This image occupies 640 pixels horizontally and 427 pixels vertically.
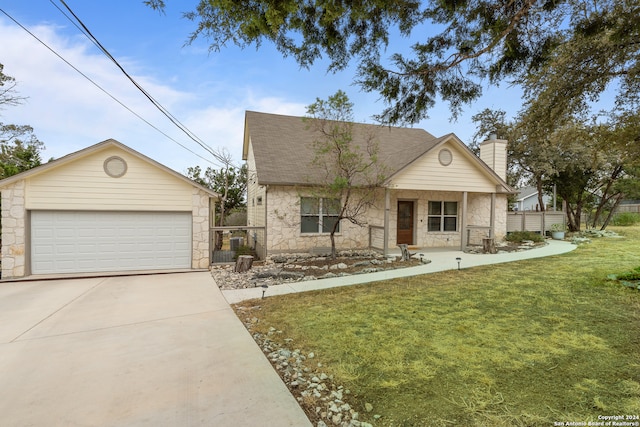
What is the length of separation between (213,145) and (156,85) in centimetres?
906

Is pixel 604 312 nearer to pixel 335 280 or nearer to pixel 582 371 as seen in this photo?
pixel 582 371

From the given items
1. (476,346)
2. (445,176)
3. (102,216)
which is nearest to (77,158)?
(102,216)

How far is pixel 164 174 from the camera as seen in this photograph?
9.30 metres

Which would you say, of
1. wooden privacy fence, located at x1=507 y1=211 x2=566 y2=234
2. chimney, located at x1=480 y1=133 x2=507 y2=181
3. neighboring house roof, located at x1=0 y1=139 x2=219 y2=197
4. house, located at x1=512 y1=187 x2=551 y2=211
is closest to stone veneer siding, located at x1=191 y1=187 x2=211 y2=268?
neighboring house roof, located at x1=0 y1=139 x2=219 y2=197

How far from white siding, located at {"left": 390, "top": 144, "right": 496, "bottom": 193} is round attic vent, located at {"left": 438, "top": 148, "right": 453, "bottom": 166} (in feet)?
0.41

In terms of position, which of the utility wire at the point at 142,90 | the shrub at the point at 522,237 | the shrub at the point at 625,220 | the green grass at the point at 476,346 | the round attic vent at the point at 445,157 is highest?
the utility wire at the point at 142,90

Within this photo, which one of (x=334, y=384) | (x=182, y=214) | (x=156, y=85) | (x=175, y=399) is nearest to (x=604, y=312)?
(x=334, y=384)

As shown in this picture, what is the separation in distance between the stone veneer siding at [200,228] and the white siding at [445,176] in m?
6.70

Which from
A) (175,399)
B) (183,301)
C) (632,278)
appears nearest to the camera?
(175,399)

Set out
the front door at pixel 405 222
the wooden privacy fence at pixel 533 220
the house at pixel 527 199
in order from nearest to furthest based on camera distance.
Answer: the front door at pixel 405 222
the wooden privacy fence at pixel 533 220
the house at pixel 527 199

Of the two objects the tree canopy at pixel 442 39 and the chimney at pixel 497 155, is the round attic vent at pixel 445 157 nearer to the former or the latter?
the chimney at pixel 497 155

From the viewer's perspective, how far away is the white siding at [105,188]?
331 inches

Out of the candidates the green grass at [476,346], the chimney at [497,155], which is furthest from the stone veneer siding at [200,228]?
the chimney at [497,155]

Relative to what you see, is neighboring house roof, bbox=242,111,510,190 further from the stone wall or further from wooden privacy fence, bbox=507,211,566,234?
wooden privacy fence, bbox=507,211,566,234
